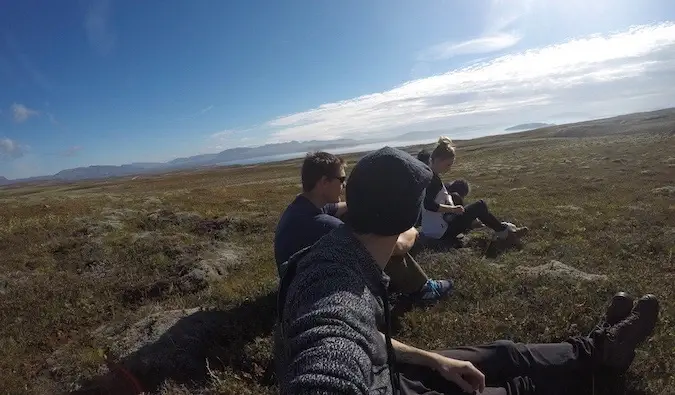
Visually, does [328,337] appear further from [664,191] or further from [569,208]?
[664,191]

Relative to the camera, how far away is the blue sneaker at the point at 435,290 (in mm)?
7043

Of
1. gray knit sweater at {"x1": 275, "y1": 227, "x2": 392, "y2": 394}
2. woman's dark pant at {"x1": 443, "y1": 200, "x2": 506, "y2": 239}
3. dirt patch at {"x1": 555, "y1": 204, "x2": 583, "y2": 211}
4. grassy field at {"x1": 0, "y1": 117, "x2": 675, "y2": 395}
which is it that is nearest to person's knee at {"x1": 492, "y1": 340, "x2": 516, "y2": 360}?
grassy field at {"x1": 0, "y1": 117, "x2": 675, "y2": 395}

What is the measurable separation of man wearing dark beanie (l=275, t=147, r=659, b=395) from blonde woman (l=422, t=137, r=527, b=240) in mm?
5157

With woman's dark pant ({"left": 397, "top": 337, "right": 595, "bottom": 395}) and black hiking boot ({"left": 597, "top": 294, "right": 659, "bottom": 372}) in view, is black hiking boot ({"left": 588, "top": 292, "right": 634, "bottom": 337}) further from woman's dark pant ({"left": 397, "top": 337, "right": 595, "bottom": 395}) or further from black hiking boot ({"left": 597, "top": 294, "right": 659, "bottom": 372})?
woman's dark pant ({"left": 397, "top": 337, "right": 595, "bottom": 395})

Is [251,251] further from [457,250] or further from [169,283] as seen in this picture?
[457,250]

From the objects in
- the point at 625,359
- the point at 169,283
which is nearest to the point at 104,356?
the point at 169,283

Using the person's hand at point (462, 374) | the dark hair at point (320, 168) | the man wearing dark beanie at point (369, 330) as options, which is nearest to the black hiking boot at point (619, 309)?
the man wearing dark beanie at point (369, 330)

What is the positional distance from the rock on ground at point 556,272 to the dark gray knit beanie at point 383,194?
20.0 feet

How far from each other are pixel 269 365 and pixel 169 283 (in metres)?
5.12

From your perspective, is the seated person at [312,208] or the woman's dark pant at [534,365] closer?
the woman's dark pant at [534,365]

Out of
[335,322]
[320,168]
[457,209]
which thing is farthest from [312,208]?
[457,209]

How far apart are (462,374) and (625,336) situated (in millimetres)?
2097

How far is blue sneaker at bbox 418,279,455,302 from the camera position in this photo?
7.04 m

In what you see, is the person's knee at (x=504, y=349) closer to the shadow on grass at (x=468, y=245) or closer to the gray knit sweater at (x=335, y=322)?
the gray knit sweater at (x=335, y=322)
